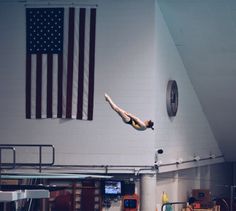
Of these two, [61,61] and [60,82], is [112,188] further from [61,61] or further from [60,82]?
[61,61]

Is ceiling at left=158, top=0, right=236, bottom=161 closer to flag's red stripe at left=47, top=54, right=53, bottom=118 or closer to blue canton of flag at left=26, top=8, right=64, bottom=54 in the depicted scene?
blue canton of flag at left=26, top=8, right=64, bottom=54

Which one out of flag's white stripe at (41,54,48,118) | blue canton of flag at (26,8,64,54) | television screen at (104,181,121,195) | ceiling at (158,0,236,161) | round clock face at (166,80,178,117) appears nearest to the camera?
ceiling at (158,0,236,161)

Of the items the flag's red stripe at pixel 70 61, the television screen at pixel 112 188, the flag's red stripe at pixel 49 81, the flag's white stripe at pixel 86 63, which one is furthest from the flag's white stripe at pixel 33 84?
the television screen at pixel 112 188

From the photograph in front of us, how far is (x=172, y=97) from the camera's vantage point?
899 inches

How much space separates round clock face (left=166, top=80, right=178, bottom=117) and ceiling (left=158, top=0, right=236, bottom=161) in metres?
1.13

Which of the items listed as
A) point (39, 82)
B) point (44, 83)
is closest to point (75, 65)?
point (44, 83)

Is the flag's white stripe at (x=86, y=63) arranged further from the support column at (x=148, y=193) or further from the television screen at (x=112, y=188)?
the support column at (x=148, y=193)

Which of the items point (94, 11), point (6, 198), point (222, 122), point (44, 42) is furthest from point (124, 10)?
point (6, 198)

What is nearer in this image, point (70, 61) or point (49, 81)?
point (70, 61)

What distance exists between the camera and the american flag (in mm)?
21453

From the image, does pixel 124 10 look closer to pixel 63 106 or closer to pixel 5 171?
pixel 63 106

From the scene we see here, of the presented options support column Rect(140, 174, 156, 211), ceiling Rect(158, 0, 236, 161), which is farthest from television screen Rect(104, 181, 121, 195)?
ceiling Rect(158, 0, 236, 161)

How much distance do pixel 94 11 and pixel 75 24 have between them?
637 mm

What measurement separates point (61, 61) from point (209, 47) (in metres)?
4.42
